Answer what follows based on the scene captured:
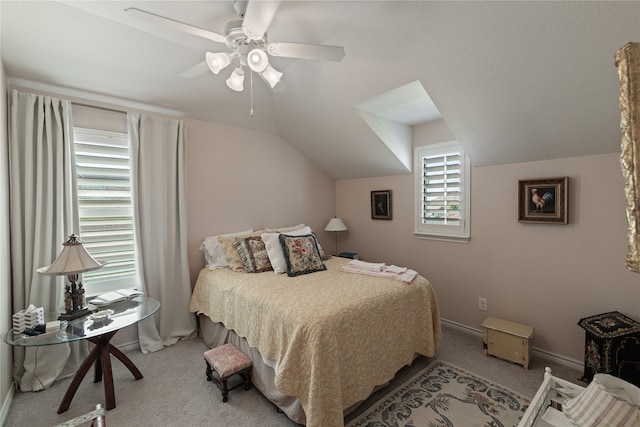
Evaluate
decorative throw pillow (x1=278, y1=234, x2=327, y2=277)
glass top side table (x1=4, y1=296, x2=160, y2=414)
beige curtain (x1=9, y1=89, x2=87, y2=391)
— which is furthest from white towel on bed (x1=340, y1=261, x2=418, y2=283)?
beige curtain (x1=9, y1=89, x2=87, y2=391)

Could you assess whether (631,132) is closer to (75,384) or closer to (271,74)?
(271,74)

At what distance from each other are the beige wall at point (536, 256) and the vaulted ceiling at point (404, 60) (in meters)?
0.25

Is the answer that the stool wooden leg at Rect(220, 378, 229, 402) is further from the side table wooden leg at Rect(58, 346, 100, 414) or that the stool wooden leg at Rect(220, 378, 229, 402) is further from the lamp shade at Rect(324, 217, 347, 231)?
the lamp shade at Rect(324, 217, 347, 231)

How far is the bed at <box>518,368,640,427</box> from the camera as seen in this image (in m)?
1.12

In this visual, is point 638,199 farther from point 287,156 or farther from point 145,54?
point 287,156

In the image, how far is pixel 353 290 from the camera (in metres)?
2.16

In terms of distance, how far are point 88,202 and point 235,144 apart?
159 cm

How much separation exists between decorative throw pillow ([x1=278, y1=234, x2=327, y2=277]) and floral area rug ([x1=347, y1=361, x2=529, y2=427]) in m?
1.22

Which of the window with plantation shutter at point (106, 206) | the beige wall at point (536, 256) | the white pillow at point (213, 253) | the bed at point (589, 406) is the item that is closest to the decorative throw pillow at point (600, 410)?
the bed at point (589, 406)

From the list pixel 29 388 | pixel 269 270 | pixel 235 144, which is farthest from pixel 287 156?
pixel 29 388

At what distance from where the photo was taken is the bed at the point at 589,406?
1.12 m

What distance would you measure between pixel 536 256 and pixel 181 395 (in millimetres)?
3218

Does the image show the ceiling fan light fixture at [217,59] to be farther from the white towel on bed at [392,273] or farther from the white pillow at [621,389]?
the white pillow at [621,389]

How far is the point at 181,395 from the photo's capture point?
83.2 inches
